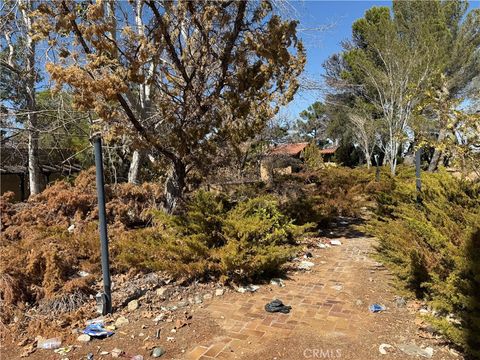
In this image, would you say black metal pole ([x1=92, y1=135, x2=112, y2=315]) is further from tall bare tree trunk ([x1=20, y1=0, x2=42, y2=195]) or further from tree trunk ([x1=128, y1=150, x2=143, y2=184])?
tall bare tree trunk ([x1=20, y1=0, x2=42, y2=195])

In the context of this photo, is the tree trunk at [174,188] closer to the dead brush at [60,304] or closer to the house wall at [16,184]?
the dead brush at [60,304]

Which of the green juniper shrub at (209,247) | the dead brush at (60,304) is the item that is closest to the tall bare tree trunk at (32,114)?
the green juniper shrub at (209,247)

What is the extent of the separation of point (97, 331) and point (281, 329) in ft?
5.15

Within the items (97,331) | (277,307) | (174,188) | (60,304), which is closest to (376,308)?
(277,307)

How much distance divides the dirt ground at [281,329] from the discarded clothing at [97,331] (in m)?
0.05

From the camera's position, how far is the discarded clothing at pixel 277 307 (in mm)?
A: 3547

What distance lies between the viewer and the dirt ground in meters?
2.84

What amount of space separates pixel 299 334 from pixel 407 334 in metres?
0.89

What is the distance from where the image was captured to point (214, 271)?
434 centimetres

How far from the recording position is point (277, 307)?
3.58 m

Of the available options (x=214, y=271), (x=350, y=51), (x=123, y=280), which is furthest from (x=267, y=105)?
(x=350, y=51)

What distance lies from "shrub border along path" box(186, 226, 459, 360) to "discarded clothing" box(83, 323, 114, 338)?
32.2 inches

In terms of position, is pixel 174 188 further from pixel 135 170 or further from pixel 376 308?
pixel 376 308

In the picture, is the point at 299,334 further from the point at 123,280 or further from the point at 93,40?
the point at 93,40
